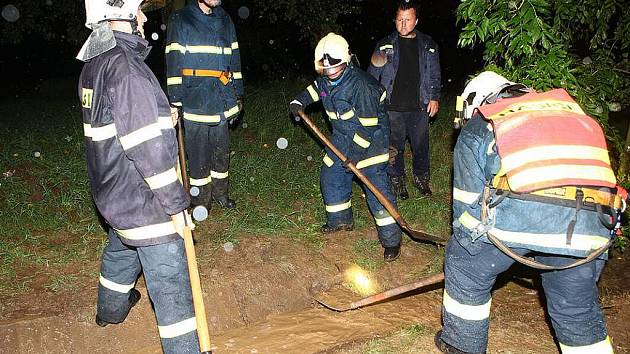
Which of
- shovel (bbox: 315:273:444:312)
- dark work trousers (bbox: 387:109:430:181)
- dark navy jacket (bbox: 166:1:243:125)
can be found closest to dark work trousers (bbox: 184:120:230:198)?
dark navy jacket (bbox: 166:1:243:125)

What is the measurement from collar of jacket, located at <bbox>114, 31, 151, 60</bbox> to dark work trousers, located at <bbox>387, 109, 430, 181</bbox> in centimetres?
352

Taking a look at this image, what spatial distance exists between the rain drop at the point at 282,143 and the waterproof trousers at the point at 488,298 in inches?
185

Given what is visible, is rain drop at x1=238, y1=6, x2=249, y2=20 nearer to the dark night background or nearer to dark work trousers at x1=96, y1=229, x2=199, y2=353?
the dark night background

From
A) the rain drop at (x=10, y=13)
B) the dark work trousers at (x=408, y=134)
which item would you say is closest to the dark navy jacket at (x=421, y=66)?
the dark work trousers at (x=408, y=134)

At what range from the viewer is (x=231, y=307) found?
14.7 ft

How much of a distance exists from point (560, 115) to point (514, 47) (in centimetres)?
133

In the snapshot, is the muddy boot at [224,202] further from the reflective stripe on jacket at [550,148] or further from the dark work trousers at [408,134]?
the reflective stripe on jacket at [550,148]

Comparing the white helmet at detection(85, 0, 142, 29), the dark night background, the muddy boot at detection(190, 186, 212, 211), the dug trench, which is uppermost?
the white helmet at detection(85, 0, 142, 29)

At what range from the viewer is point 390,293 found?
3.87 m

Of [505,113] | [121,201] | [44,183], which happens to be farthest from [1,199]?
[505,113]

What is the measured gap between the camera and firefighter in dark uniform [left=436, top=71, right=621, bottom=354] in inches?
106

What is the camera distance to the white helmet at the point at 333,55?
180 inches

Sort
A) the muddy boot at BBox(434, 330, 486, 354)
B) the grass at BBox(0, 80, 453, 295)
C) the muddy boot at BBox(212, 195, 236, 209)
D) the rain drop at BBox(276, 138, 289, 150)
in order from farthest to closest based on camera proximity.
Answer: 1. the rain drop at BBox(276, 138, 289, 150)
2. the muddy boot at BBox(212, 195, 236, 209)
3. the grass at BBox(0, 80, 453, 295)
4. the muddy boot at BBox(434, 330, 486, 354)

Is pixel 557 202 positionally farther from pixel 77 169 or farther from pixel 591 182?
pixel 77 169
